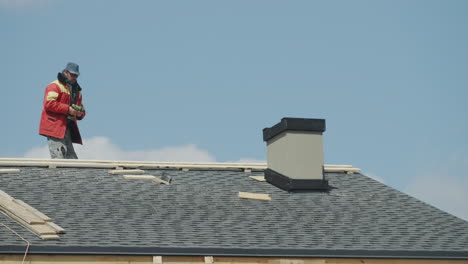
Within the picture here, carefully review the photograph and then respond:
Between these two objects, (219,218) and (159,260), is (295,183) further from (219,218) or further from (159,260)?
(159,260)

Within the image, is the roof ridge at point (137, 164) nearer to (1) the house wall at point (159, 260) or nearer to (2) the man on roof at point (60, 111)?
(2) the man on roof at point (60, 111)

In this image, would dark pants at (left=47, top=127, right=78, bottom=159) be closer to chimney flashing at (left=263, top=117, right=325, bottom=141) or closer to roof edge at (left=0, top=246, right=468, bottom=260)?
chimney flashing at (left=263, top=117, right=325, bottom=141)

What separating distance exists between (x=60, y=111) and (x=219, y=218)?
5353 millimetres

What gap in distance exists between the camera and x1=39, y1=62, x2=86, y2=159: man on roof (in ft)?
64.2

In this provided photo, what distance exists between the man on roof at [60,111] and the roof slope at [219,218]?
4.18 feet

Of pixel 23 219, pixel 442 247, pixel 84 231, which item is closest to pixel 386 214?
pixel 442 247

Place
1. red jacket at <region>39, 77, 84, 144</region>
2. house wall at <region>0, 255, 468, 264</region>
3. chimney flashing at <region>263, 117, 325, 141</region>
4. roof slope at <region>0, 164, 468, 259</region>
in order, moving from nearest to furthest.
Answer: house wall at <region>0, 255, 468, 264</region>, roof slope at <region>0, 164, 468, 259</region>, red jacket at <region>39, 77, 84, 144</region>, chimney flashing at <region>263, 117, 325, 141</region>

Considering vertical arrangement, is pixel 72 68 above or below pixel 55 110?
above

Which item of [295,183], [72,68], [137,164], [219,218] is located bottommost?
[219,218]

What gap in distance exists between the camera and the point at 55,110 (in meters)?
19.6

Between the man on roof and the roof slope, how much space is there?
127 centimetres

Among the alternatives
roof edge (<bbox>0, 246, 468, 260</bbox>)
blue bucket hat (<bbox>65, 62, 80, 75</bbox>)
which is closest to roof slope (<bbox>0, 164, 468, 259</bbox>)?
roof edge (<bbox>0, 246, 468, 260</bbox>)

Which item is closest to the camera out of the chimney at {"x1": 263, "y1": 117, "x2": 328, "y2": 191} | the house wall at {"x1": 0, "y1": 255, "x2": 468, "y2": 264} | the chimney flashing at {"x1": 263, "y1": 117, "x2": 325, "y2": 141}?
the house wall at {"x1": 0, "y1": 255, "x2": 468, "y2": 264}

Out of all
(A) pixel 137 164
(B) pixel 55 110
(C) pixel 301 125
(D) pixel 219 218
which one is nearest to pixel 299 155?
(C) pixel 301 125
